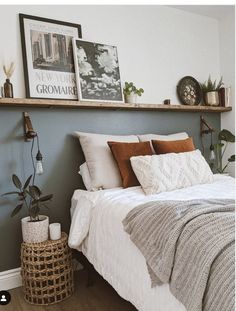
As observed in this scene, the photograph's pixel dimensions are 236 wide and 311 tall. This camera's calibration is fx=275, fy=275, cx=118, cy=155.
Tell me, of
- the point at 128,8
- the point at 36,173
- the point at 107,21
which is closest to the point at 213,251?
the point at 36,173

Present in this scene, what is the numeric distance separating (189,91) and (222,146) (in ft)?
2.42

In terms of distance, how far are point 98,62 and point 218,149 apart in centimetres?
172

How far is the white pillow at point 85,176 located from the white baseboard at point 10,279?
0.85m

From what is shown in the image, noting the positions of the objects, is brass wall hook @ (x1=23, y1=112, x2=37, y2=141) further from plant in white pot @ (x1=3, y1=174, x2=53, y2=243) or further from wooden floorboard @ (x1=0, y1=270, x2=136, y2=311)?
wooden floorboard @ (x1=0, y1=270, x2=136, y2=311)

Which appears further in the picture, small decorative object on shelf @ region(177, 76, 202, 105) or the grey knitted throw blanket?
small decorative object on shelf @ region(177, 76, 202, 105)

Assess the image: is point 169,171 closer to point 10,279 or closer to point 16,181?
point 16,181

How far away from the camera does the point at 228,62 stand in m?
3.16

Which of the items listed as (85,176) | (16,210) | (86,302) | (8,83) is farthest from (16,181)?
(86,302)

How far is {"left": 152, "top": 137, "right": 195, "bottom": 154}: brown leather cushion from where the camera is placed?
231cm

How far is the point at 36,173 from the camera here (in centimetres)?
220

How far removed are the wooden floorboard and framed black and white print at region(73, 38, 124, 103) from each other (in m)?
1.51

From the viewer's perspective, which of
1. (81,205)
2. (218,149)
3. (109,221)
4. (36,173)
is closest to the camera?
(109,221)

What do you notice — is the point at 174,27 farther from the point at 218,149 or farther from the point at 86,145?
the point at 86,145

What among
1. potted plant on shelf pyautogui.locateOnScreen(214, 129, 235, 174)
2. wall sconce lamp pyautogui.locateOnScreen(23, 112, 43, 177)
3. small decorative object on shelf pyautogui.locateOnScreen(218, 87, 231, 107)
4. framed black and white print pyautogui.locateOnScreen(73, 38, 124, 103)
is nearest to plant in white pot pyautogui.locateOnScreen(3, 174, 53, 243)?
wall sconce lamp pyautogui.locateOnScreen(23, 112, 43, 177)
